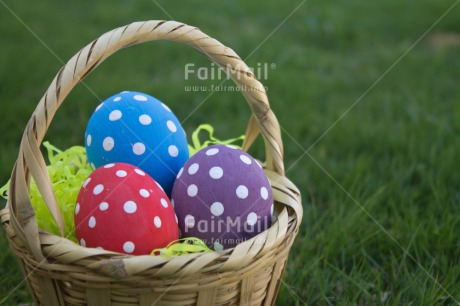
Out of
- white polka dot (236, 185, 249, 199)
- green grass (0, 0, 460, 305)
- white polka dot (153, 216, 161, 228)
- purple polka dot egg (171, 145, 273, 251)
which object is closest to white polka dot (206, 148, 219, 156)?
purple polka dot egg (171, 145, 273, 251)

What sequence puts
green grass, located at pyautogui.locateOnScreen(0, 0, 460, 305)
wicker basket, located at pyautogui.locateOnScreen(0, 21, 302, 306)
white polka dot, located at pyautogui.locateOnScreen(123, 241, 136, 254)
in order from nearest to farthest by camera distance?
wicker basket, located at pyautogui.locateOnScreen(0, 21, 302, 306), white polka dot, located at pyautogui.locateOnScreen(123, 241, 136, 254), green grass, located at pyautogui.locateOnScreen(0, 0, 460, 305)

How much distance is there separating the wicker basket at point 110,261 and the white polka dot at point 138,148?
0.27 meters

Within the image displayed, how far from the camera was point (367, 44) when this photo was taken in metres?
3.40

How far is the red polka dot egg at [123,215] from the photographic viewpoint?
114 cm

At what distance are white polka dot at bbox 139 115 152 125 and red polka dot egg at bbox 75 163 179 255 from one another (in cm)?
20

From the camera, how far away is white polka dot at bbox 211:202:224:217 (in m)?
1.23

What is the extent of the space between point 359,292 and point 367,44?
227 centimetres

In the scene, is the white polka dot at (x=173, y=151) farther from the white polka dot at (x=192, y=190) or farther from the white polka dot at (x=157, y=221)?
the white polka dot at (x=157, y=221)

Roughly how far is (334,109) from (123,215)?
66.2 inches

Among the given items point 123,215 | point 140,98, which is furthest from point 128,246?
point 140,98

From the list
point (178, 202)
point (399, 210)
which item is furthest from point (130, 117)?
point (399, 210)

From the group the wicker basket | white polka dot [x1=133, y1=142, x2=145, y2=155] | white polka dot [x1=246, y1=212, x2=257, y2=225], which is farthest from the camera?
white polka dot [x1=133, y1=142, x2=145, y2=155]

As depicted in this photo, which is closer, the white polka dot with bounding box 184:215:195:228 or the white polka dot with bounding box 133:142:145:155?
the white polka dot with bounding box 184:215:195:228

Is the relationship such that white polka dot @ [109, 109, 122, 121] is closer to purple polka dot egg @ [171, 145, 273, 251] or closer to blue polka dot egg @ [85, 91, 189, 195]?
blue polka dot egg @ [85, 91, 189, 195]
